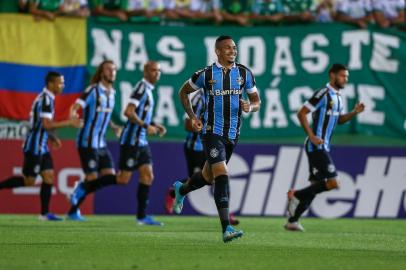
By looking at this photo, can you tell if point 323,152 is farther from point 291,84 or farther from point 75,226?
point 291,84

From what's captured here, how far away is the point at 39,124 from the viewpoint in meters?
14.7

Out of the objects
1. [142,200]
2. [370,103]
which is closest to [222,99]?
[142,200]

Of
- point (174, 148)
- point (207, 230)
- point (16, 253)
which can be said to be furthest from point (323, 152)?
point (16, 253)

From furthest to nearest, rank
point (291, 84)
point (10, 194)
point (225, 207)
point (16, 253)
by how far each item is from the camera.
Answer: point (291, 84) → point (10, 194) → point (225, 207) → point (16, 253)

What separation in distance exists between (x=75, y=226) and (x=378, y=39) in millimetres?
7595

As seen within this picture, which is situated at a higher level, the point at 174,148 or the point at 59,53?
the point at 59,53

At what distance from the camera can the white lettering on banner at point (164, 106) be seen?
1748 cm

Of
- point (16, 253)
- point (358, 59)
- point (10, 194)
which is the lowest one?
point (10, 194)

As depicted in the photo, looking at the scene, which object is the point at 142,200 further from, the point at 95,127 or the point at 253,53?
the point at 253,53

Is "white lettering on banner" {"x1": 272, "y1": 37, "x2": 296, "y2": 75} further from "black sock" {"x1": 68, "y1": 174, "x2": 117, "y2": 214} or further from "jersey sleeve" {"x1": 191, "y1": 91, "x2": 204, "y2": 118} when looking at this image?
"black sock" {"x1": 68, "y1": 174, "x2": 117, "y2": 214}

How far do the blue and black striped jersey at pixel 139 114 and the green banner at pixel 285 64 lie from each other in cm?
325

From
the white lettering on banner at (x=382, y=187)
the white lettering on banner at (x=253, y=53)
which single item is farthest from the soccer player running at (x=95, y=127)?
the white lettering on banner at (x=382, y=187)

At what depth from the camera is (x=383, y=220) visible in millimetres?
16812

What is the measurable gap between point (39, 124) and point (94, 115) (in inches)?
31.9
